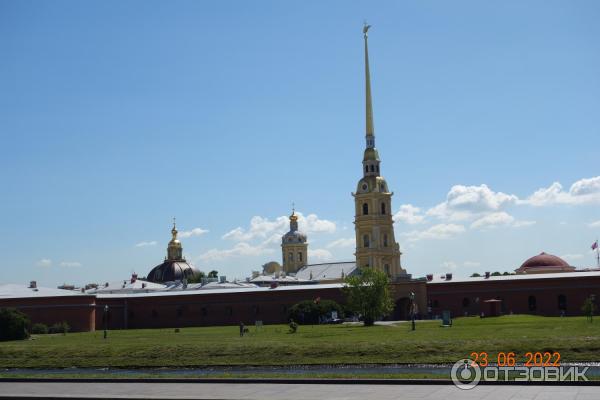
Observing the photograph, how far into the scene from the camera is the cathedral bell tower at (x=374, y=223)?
330 ft

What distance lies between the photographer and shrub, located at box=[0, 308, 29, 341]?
60375 mm

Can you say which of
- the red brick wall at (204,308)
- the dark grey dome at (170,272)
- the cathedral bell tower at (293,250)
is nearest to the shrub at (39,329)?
the red brick wall at (204,308)

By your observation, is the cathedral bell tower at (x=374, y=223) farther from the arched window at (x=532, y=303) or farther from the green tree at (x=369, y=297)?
the green tree at (x=369, y=297)

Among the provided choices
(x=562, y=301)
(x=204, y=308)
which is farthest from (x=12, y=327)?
(x=562, y=301)

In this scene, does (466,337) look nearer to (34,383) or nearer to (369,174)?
(34,383)

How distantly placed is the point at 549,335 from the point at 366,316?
2604 cm

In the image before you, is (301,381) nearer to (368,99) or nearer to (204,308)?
(204,308)

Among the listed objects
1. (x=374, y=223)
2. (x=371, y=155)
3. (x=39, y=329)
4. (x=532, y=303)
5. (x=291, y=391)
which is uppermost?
(x=371, y=155)

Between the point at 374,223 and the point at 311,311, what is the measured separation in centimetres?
2809

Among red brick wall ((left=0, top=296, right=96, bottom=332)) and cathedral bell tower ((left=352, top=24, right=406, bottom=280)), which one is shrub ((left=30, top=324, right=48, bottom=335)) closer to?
red brick wall ((left=0, top=296, right=96, bottom=332))

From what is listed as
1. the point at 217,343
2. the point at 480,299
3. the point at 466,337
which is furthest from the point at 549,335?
the point at 480,299

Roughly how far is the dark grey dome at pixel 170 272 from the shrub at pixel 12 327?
7188 cm

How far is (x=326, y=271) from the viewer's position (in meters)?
120

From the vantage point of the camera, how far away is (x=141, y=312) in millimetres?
89812
